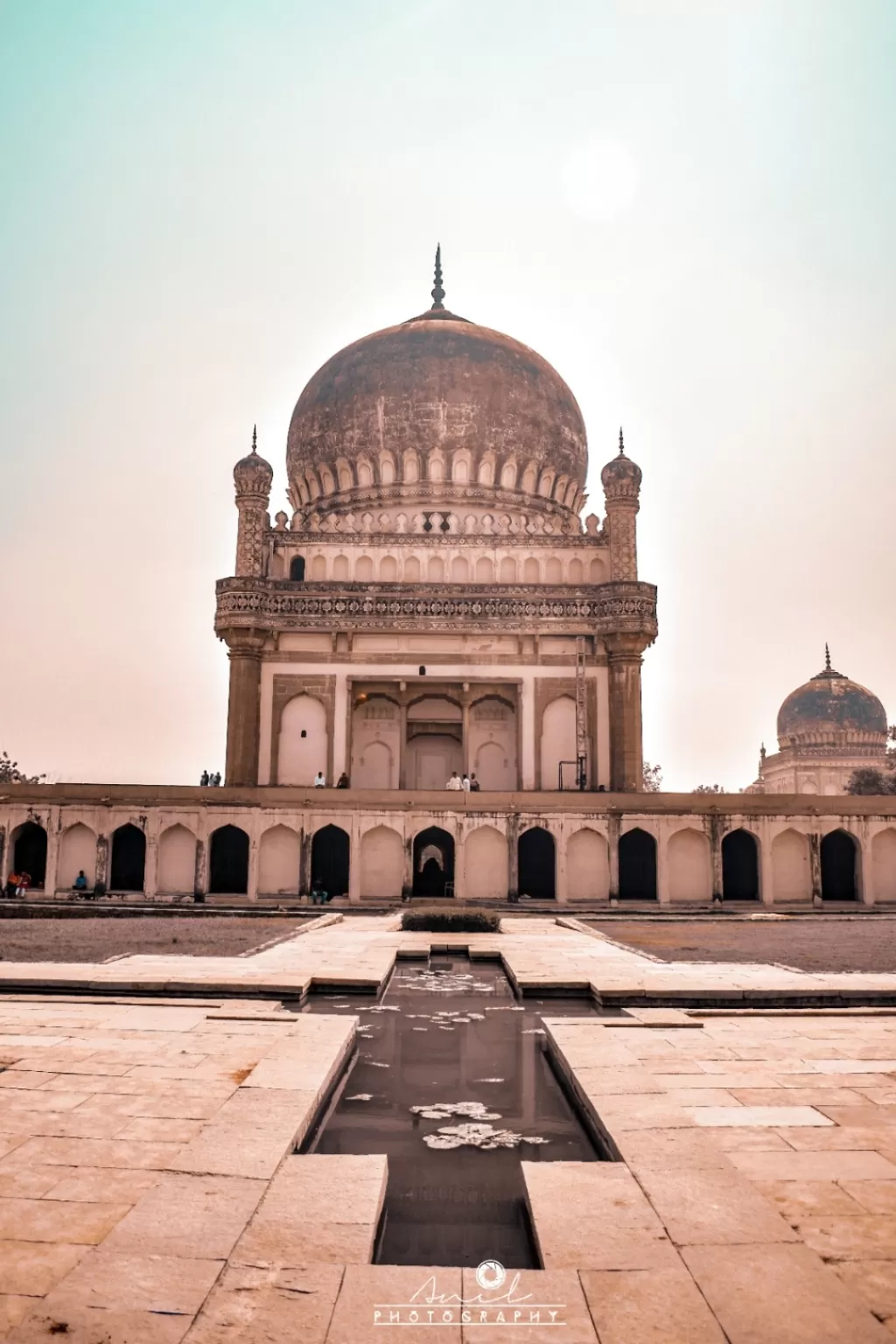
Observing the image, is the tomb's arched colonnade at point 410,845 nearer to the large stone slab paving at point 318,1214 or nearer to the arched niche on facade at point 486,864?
the arched niche on facade at point 486,864

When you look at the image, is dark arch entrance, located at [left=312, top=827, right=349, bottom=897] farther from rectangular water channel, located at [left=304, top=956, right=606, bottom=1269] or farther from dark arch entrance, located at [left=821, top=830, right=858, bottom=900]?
rectangular water channel, located at [left=304, top=956, right=606, bottom=1269]

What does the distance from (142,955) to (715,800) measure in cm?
1468

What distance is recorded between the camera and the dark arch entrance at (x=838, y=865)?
22.0m

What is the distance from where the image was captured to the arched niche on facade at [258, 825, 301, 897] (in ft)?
68.9

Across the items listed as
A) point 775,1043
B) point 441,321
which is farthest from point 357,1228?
point 441,321

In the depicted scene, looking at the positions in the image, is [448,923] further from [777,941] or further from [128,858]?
[128,858]

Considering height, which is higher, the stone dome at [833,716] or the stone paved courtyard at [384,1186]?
the stone dome at [833,716]

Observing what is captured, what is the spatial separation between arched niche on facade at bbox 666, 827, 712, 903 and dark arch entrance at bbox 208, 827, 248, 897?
8734 millimetres

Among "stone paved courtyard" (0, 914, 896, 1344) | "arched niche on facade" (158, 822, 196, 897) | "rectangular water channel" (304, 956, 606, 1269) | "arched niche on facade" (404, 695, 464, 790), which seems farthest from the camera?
"arched niche on facade" (404, 695, 464, 790)

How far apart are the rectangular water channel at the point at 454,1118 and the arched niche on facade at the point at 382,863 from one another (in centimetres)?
1312

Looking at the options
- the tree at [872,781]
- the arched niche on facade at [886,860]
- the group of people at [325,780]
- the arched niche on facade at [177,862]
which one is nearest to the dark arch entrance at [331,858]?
the group of people at [325,780]

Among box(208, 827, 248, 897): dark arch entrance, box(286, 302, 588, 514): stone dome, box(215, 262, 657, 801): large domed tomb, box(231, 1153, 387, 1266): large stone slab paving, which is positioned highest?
box(286, 302, 588, 514): stone dome

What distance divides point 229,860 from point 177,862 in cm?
107
